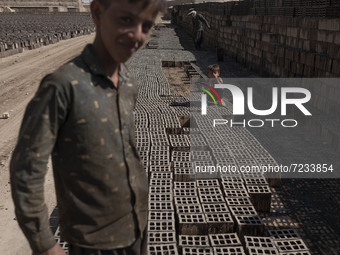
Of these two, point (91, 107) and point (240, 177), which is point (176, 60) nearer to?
point (240, 177)

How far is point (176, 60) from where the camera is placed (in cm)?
1582

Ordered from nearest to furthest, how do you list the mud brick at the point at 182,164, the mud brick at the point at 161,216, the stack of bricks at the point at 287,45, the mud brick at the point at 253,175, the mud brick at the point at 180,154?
the mud brick at the point at 161,216
the mud brick at the point at 253,175
the mud brick at the point at 182,164
the mud brick at the point at 180,154
the stack of bricks at the point at 287,45

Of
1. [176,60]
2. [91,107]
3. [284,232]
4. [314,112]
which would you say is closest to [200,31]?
[176,60]

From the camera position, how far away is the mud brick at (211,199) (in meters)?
4.05

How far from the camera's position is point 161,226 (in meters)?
3.58

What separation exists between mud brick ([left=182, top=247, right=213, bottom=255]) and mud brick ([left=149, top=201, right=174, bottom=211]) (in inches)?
25.5

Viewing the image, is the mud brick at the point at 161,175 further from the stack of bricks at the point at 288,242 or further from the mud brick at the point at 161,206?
the stack of bricks at the point at 288,242

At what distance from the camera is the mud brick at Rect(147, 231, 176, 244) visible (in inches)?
131

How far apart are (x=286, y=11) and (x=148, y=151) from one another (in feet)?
22.3

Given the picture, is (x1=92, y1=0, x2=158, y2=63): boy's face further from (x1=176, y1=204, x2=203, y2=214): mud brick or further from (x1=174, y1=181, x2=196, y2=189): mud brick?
(x1=174, y1=181, x2=196, y2=189): mud brick

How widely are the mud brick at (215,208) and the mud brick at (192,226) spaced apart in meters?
0.22

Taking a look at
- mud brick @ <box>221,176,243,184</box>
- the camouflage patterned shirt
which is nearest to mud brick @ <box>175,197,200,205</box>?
mud brick @ <box>221,176,243,184</box>

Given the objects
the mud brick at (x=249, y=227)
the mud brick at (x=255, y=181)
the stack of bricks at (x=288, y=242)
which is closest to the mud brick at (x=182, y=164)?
the mud brick at (x=255, y=181)

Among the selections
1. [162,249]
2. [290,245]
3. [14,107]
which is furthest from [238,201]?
[14,107]
